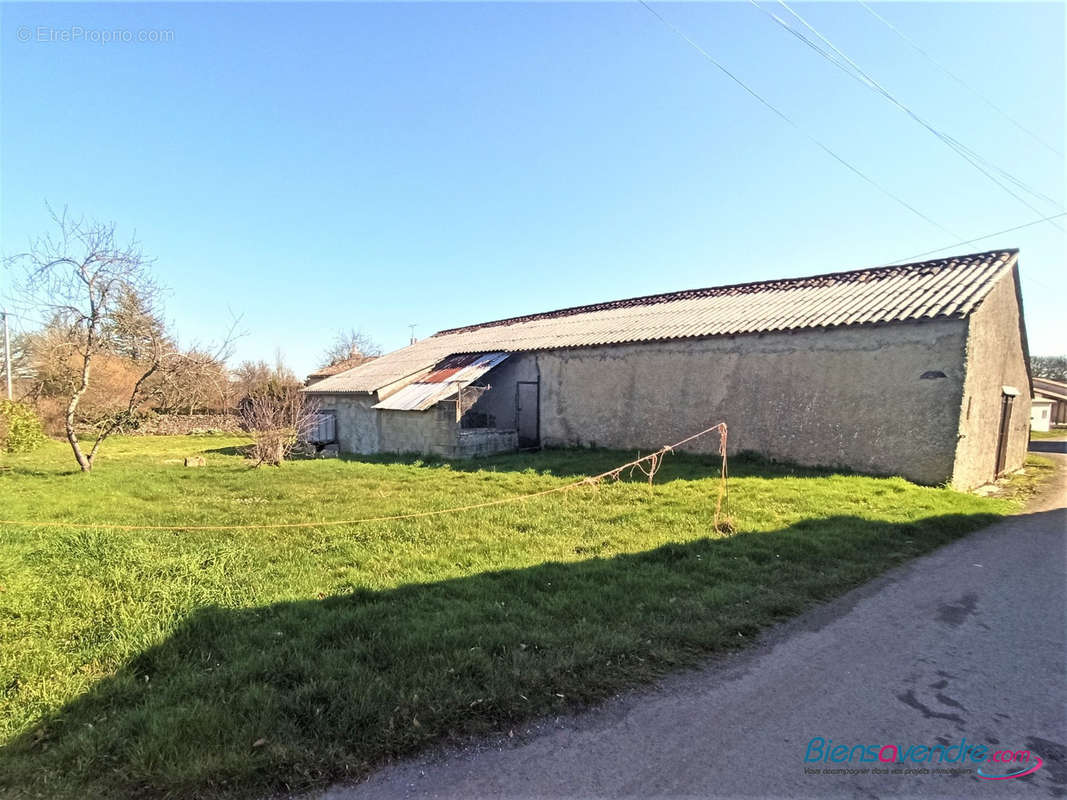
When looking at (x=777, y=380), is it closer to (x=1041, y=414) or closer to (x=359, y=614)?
(x=359, y=614)

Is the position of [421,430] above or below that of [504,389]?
below

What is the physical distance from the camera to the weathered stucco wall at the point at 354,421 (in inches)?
808

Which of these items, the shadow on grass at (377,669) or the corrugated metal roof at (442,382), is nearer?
the shadow on grass at (377,669)

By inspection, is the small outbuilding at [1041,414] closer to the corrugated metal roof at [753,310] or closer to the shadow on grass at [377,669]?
the corrugated metal roof at [753,310]

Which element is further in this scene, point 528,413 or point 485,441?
point 528,413

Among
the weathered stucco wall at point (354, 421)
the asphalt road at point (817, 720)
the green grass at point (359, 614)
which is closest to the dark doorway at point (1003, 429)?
the green grass at point (359, 614)

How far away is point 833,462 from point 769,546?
6315mm

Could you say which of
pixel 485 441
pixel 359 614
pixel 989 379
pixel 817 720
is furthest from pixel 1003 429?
pixel 359 614

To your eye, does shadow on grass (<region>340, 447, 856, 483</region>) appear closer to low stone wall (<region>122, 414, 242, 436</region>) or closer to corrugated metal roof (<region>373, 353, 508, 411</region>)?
corrugated metal roof (<region>373, 353, 508, 411</region>)

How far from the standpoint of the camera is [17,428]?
18219 millimetres

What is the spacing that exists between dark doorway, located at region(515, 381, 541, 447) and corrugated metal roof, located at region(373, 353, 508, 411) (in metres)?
1.45

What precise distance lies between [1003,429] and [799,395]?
239 inches

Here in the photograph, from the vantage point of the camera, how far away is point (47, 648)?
147 inches

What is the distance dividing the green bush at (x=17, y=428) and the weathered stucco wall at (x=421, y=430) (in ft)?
41.0
